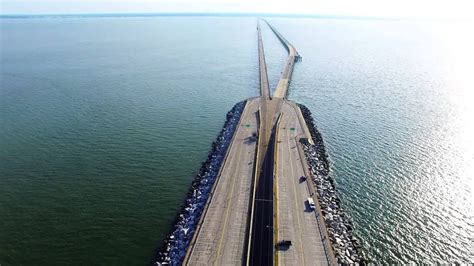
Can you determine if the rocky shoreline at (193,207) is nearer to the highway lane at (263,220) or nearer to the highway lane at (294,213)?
the highway lane at (263,220)

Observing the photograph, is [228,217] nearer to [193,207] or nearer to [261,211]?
[261,211]

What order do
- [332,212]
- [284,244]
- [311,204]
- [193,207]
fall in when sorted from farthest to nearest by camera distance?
[193,207] → [332,212] → [311,204] → [284,244]

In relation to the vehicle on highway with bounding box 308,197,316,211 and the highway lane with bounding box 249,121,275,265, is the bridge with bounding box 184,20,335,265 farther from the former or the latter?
the vehicle on highway with bounding box 308,197,316,211

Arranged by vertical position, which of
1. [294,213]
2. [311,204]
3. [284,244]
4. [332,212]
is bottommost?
[284,244]

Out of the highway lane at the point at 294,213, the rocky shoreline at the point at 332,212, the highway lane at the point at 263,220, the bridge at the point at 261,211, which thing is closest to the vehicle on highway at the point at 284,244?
the bridge at the point at 261,211

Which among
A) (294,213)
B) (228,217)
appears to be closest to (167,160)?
(228,217)

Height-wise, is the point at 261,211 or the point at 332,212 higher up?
the point at 261,211

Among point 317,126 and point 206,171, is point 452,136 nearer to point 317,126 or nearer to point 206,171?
point 317,126

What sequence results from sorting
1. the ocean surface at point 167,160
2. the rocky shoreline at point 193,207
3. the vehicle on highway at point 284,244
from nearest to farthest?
the vehicle on highway at point 284,244
the rocky shoreline at point 193,207
the ocean surface at point 167,160
